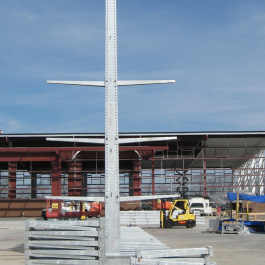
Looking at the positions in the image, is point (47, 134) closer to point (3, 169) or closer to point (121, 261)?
point (3, 169)

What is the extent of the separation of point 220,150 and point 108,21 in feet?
159

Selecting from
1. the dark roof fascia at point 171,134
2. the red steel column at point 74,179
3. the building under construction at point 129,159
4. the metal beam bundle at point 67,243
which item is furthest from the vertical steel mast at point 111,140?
the dark roof fascia at point 171,134

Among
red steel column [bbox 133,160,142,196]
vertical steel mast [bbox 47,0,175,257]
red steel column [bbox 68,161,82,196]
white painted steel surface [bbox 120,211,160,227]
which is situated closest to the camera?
vertical steel mast [bbox 47,0,175,257]

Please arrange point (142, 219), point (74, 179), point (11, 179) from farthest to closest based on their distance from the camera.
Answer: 1. point (74, 179)
2. point (11, 179)
3. point (142, 219)

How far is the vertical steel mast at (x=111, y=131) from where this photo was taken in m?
9.85

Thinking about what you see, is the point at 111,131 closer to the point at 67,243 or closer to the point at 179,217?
the point at 67,243

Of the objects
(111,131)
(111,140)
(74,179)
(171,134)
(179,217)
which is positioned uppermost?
(171,134)

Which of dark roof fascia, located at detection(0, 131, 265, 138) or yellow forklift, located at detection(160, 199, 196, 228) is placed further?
dark roof fascia, located at detection(0, 131, 265, 138)

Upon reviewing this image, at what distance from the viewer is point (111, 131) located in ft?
32.9

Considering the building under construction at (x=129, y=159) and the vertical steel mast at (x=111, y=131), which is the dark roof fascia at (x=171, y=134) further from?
the vertical steel mast at (x=111, y=131)

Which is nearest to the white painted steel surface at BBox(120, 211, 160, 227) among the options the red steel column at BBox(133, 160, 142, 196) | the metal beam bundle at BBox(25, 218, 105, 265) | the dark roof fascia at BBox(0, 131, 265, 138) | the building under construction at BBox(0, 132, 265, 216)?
the building under construction at BBox(0, 132, 265, 216)

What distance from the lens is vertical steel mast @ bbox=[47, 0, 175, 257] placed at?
985cm

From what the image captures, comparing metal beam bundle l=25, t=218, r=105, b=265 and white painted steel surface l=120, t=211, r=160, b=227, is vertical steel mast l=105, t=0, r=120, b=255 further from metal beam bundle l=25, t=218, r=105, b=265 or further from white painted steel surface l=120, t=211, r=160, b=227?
white painted steel surface l=120, t=211, r=160, b=227

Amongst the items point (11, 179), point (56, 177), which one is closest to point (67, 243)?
point (56, 177)
